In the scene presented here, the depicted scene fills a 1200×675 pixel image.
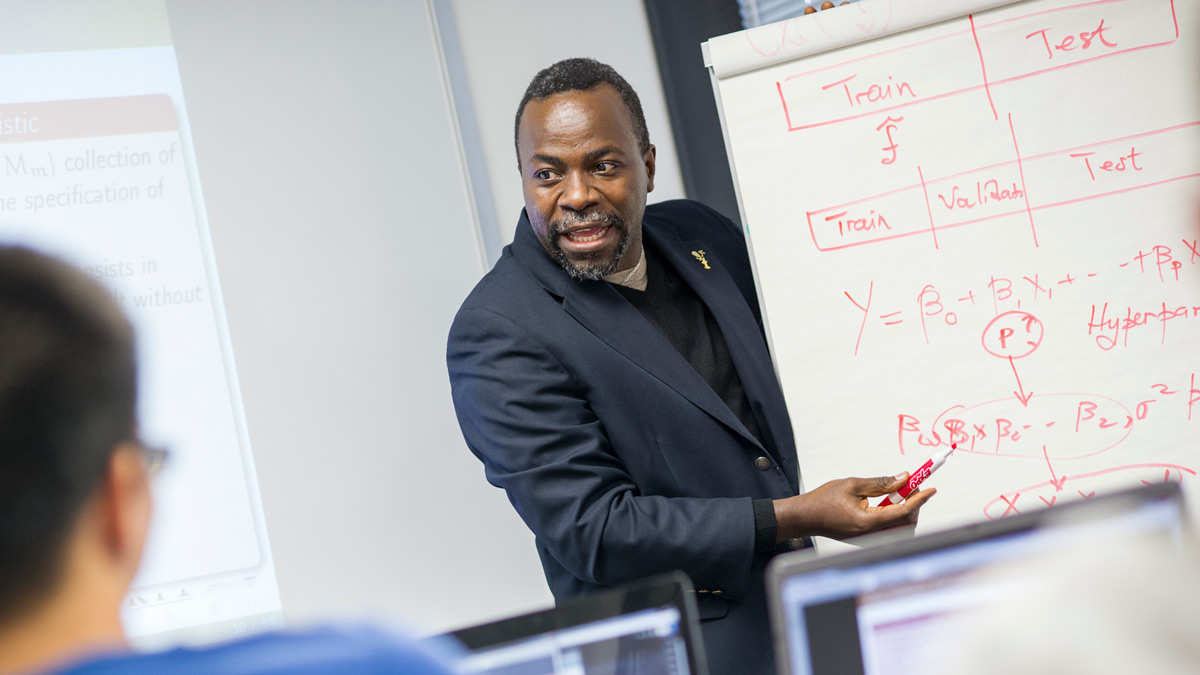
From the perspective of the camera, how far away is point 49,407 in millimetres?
619

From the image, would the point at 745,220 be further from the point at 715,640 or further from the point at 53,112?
the point at 53,112

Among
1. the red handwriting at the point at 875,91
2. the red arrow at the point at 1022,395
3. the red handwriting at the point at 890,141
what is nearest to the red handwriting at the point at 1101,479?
the red arrow at the point at 1022,395

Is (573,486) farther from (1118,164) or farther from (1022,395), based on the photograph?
(1118,164)

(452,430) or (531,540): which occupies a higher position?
(452,430)

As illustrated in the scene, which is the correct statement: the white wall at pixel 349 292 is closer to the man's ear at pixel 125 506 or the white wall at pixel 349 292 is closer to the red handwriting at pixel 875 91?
the red handwriting at pixel 875 91

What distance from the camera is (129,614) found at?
192 cm

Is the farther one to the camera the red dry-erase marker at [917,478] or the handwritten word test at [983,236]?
the handwritten word test at [983,236]

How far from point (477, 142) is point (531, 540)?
40.1 inches

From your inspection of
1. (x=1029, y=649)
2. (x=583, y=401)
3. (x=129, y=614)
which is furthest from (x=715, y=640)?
(x=129, y=614)

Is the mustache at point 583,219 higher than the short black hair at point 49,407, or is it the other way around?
the mustache at point 583,219

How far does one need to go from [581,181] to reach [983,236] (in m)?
0.74

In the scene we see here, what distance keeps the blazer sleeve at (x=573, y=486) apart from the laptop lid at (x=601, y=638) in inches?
32.5

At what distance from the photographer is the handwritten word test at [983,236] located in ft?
5.62

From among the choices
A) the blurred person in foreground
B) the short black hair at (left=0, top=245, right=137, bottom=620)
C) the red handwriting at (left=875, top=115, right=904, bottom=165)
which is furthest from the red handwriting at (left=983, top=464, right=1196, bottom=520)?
the short black hair at (left=0, top=245, right=137, bottom=620)
